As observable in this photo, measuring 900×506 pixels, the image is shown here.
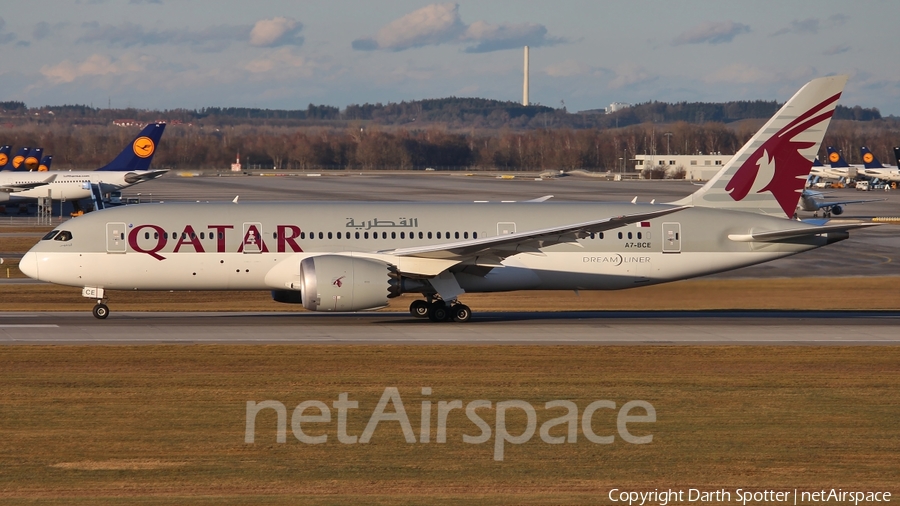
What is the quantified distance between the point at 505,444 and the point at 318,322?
17108mm

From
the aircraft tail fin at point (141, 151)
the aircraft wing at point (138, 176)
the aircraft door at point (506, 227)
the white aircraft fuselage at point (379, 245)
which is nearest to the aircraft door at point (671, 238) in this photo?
the white aircraft fuselage at point (379, 245)

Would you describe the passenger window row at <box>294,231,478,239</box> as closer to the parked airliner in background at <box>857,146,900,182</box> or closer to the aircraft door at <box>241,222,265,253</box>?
the aircraft door at <box>241,222,265,253</box>

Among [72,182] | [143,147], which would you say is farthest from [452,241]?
[72,182]

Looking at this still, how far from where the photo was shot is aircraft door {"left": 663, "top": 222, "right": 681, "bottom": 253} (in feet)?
116

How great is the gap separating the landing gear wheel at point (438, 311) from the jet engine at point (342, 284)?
3023 mm

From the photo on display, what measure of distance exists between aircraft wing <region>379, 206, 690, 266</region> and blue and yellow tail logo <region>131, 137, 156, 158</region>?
8054cm

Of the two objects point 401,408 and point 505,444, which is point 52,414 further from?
point 505,444

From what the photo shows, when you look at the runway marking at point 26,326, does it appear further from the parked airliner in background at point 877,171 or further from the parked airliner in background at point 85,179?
the parked airliner in background at point 877,171

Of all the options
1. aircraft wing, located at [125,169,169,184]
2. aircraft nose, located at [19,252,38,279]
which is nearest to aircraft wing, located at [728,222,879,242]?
aircraft nose, located at [19,252,38,279]

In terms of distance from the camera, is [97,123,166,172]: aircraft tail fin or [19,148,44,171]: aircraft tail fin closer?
[97,123,166,172]: aircraft tail fin

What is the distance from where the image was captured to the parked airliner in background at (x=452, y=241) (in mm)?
33062

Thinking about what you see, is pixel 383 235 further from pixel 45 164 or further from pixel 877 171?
pixel 877 171

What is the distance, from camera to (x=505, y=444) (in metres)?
18.0

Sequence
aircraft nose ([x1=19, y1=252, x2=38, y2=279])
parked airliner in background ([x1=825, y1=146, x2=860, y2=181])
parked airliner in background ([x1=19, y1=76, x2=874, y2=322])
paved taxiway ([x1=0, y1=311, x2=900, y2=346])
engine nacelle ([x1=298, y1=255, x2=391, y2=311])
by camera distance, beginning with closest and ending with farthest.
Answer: paved taxiway ([x1=0, y1=311, x2=900, y2=346]) < engine nacelle ([x1=298, y1=255, x2=391, y2=311]) < parked airliner in background ([x1=19, y1=76, x2=874, y2=322]) < aircraft nose ([x1=19, y1=252, x2=38, y2=279]) < parked airliner in background ([x1=825, y1=146, x2=860, y2=181])
